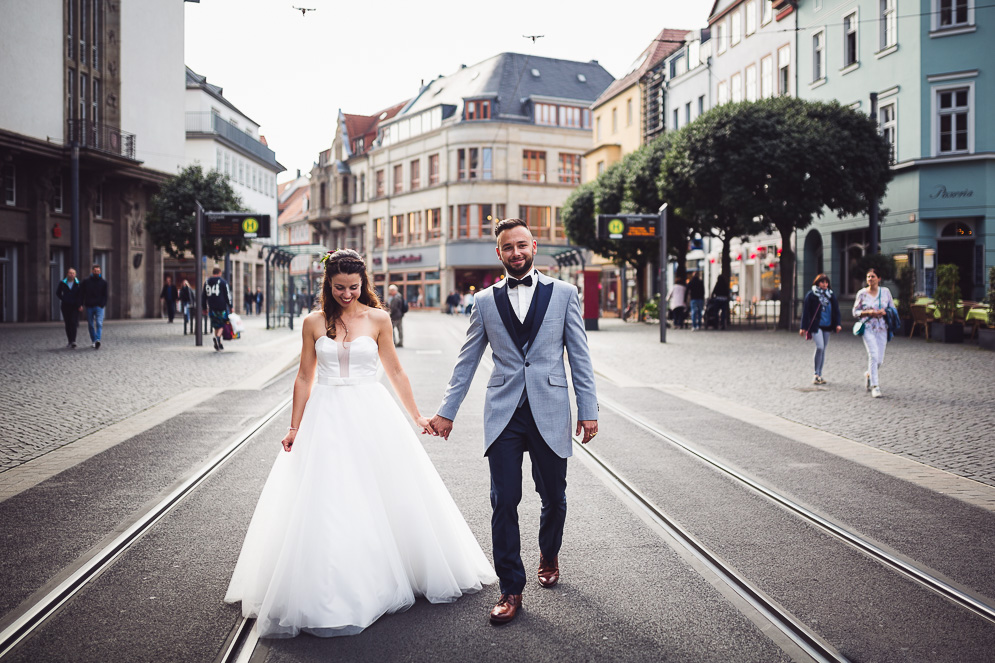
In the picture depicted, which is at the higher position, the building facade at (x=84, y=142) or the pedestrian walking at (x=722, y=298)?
the building facade at (x=84, y=142)

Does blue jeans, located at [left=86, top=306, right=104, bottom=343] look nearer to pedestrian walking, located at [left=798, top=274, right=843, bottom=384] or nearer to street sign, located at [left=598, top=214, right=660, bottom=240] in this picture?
street sign, located at [left=598, top=214, right=660, bottom=240]

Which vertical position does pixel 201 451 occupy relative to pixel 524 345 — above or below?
below

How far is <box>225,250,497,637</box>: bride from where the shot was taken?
13.4ft

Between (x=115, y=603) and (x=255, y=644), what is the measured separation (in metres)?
0.95

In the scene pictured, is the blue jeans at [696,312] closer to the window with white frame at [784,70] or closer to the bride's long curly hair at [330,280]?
the window with white frame at [784,70]

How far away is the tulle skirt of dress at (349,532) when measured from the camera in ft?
13.4

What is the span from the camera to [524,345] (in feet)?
14.7

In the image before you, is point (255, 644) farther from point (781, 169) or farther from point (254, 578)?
point (781, 169)

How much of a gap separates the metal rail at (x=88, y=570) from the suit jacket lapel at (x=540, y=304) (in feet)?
8.20

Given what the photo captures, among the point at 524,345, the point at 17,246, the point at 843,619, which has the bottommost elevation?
the point at 843,619

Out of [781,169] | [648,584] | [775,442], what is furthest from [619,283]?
[648,584]

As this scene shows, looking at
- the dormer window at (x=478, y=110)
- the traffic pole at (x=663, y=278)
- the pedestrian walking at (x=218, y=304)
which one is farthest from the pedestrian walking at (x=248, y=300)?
the traffic pole at (x=663, y=278)

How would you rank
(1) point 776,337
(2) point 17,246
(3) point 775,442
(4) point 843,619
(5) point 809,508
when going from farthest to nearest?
(2) point 17,246, (1) point 776,337, (3) point 775,442, (5) point 809,508, (4) point 843,619

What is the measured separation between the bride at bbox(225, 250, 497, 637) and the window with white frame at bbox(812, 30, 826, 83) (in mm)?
35141
